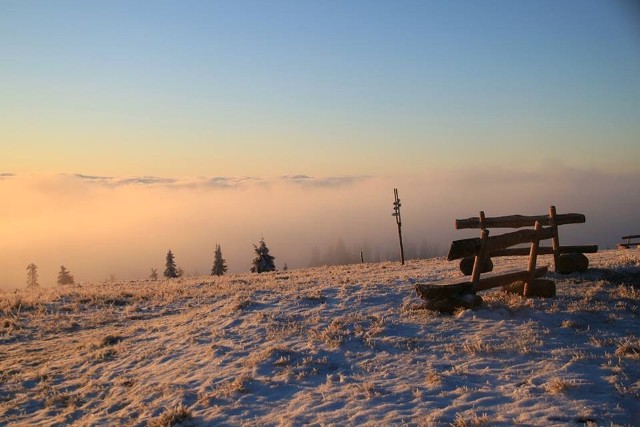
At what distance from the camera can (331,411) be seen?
8281 millimetres

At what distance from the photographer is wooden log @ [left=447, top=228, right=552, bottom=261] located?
12.1 m

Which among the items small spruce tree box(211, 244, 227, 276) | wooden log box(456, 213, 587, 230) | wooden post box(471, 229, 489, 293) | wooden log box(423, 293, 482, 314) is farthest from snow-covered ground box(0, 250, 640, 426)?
small spruce tree box(211, 244, 227, 276)

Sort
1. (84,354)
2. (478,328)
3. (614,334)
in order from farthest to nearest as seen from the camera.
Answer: (84,354) < (478,328) < (614,334)

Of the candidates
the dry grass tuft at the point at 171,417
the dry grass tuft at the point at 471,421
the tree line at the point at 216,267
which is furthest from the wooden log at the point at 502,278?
the tree line at the point at 216,267

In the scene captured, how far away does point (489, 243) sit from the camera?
12.5m

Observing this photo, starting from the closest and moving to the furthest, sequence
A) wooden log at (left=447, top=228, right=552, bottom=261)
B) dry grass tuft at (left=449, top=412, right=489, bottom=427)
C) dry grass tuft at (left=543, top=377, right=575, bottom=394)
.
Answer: dry grass tuft at (left=449, top=412, right=489, bottom=427)
dry grass tuft at (left=543, top=377, right=575, bottom=394)
wooden log at (left=447, top=228, right=552, bottom=261)

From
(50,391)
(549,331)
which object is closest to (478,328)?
(549,331)

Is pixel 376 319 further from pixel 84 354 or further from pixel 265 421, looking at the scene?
pixel 84 354

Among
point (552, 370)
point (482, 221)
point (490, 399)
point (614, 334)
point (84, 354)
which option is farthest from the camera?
point (482, 221)

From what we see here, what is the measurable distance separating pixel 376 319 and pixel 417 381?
3.71 m

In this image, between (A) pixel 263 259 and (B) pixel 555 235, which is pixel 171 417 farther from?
(A) pixel 263 259

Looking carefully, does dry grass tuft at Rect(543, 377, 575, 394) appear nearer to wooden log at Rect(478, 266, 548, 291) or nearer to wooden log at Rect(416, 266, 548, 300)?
wooden log at Rect(416, 266, 548, 300)

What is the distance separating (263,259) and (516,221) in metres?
45.9

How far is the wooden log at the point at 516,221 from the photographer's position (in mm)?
15281
